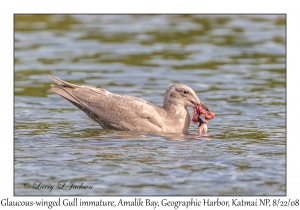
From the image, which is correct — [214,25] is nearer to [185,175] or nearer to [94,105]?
[94,105]

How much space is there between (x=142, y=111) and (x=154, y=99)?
138 inches

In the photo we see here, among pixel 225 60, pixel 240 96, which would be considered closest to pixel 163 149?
pixel 240 96

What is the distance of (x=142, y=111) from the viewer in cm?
1377

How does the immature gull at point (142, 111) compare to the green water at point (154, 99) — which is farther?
the immature gull at point (142, 111)

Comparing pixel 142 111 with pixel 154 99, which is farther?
pixel 154 99

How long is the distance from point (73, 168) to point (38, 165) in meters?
0.60

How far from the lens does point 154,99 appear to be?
1725cm

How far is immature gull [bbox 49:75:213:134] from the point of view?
13.8m

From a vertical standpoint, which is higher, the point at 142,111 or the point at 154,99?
the point at 154,99

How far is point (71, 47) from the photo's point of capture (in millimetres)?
24016

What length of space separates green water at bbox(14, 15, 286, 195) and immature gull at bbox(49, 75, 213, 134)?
268 millimetres

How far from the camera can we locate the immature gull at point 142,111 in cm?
1378

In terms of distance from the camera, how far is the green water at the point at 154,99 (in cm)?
1093

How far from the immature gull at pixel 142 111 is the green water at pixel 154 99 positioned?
268mm
